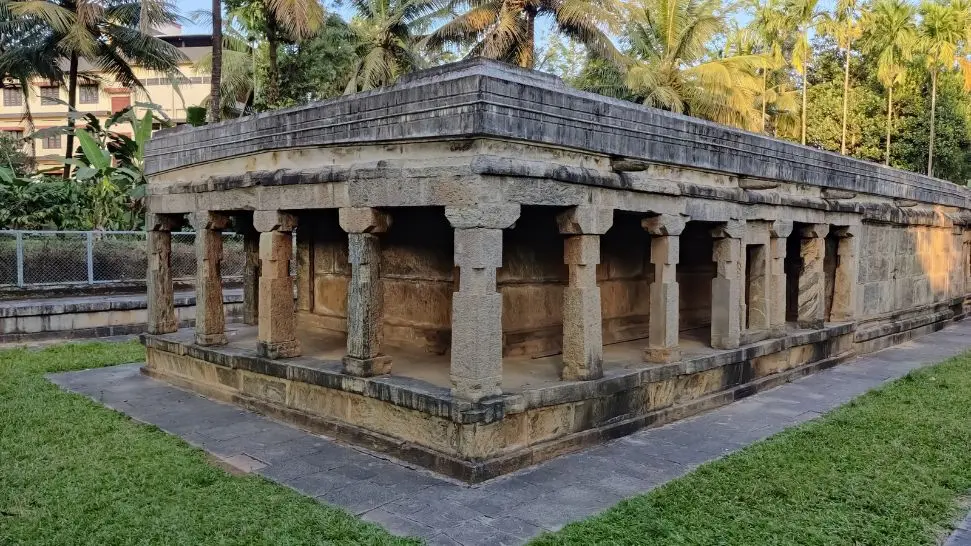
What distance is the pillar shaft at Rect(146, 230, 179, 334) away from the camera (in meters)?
9.33

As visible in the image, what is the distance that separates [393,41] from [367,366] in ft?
62.0

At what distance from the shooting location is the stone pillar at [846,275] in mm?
11055

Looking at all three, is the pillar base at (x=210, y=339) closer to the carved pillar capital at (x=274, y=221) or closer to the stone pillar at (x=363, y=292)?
the carved pillar capital at (x=274, y=221)

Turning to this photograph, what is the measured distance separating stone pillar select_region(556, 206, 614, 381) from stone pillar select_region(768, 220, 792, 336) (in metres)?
3.79

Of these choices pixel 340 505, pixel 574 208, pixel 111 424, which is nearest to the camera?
pixel 340 505

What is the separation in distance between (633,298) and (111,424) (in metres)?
6.40

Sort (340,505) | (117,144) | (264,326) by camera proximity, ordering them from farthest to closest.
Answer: (117,144) < (264,326) < (340,505)

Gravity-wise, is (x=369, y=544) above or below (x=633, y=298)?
below

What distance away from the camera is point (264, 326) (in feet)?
25.2

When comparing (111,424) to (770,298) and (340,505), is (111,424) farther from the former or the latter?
(770,298)

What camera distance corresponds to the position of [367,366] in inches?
259

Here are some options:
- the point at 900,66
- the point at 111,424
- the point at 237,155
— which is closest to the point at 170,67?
the point at 237,155

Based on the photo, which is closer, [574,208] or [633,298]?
[574,208]

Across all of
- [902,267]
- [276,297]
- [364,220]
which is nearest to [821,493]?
[364,220]
